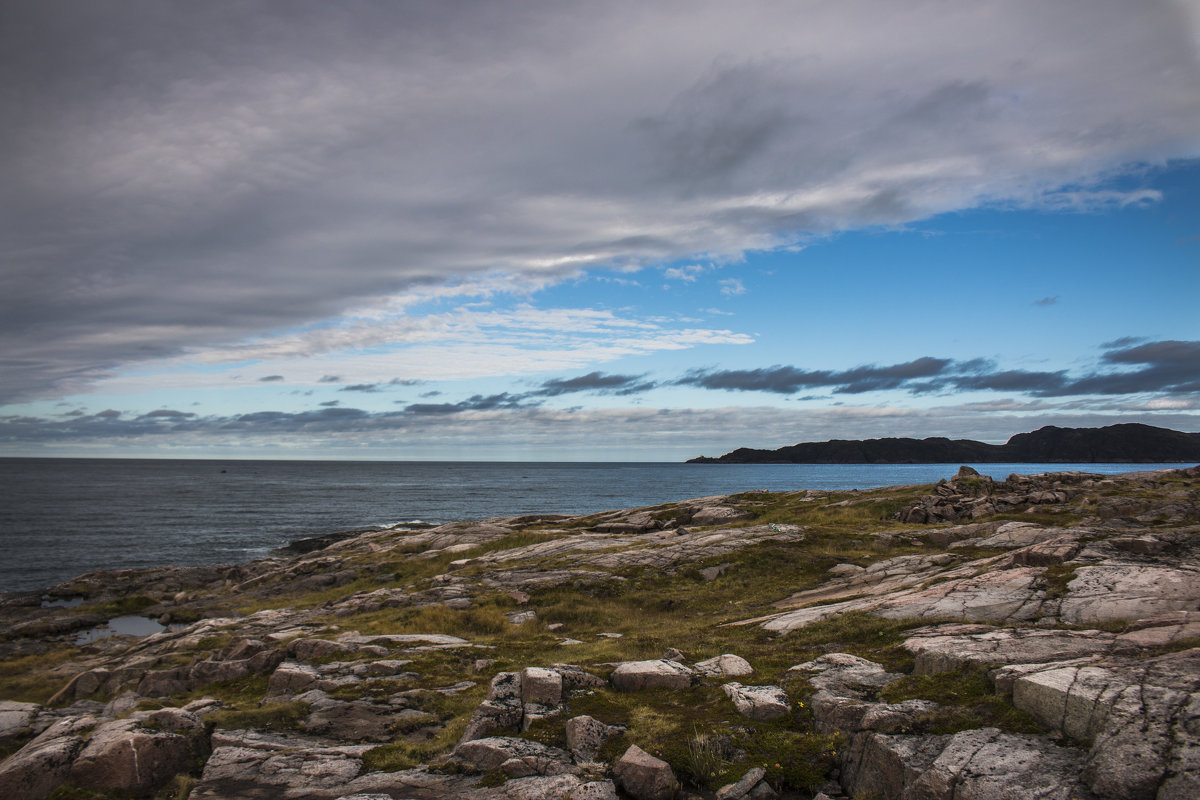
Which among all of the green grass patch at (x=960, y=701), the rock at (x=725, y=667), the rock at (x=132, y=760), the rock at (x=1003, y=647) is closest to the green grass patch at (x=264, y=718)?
the rock at (x=132, y=760)

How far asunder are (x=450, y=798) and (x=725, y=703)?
6.44 metres

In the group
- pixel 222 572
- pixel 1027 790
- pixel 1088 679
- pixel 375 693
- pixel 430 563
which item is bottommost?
pixel 222 572

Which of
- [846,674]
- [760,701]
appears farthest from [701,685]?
[846,674]

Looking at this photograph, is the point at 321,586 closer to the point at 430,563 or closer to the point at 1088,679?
the point at 430,563

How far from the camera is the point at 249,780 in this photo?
12.3 m

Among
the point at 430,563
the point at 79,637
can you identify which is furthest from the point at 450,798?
the point at 79,637

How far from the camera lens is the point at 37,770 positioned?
41.3 feet

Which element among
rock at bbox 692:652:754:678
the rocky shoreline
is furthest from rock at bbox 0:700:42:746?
rock at bbox 692:652:754:678

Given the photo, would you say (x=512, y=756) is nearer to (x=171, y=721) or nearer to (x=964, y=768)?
(x=964, y=768)

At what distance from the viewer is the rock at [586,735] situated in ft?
40.7

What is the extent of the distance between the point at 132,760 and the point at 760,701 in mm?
13238

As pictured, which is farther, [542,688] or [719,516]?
[719,516]

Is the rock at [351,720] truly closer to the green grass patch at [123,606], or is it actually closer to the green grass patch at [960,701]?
the green grass patch at [960,701]

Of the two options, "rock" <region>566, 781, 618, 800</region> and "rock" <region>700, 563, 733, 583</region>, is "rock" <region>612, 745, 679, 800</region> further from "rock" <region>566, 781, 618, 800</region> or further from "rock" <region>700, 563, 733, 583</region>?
"rock" <region>700, 563, 733, 583</region>
